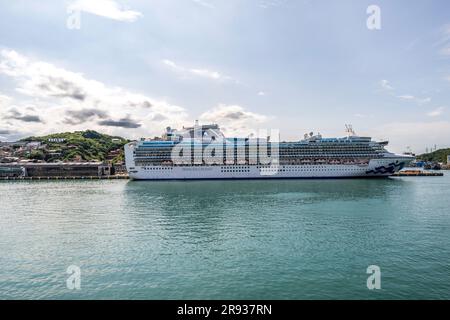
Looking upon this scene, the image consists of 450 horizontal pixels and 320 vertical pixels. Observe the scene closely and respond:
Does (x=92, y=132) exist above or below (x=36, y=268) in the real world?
above

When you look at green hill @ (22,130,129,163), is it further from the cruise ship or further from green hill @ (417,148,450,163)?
green hill @ (417,148,450,163)

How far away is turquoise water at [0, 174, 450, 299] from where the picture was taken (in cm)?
1101

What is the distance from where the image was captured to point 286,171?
206 ft

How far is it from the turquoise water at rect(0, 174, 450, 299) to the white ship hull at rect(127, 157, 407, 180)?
35189 millimetres

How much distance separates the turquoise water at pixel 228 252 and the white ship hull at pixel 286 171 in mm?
35189

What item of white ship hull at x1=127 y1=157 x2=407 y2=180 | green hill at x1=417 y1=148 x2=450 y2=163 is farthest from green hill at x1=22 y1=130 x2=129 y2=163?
green hill at x1=417 y1=148 x2=450 y2=163

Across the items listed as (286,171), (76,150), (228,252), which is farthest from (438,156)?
(76,150)

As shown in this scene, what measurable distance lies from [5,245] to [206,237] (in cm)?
1284

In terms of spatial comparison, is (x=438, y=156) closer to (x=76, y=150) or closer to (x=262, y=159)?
(x=262, y=159)

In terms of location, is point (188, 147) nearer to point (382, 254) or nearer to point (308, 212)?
point (308, 212)

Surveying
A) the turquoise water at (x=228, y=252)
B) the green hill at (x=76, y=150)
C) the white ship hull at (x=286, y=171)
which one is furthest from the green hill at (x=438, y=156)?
the green hill at (x=76, y=150)

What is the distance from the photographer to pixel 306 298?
403 inches

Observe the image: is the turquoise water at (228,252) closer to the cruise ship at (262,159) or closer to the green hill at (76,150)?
the cruise ship at (262,159)
